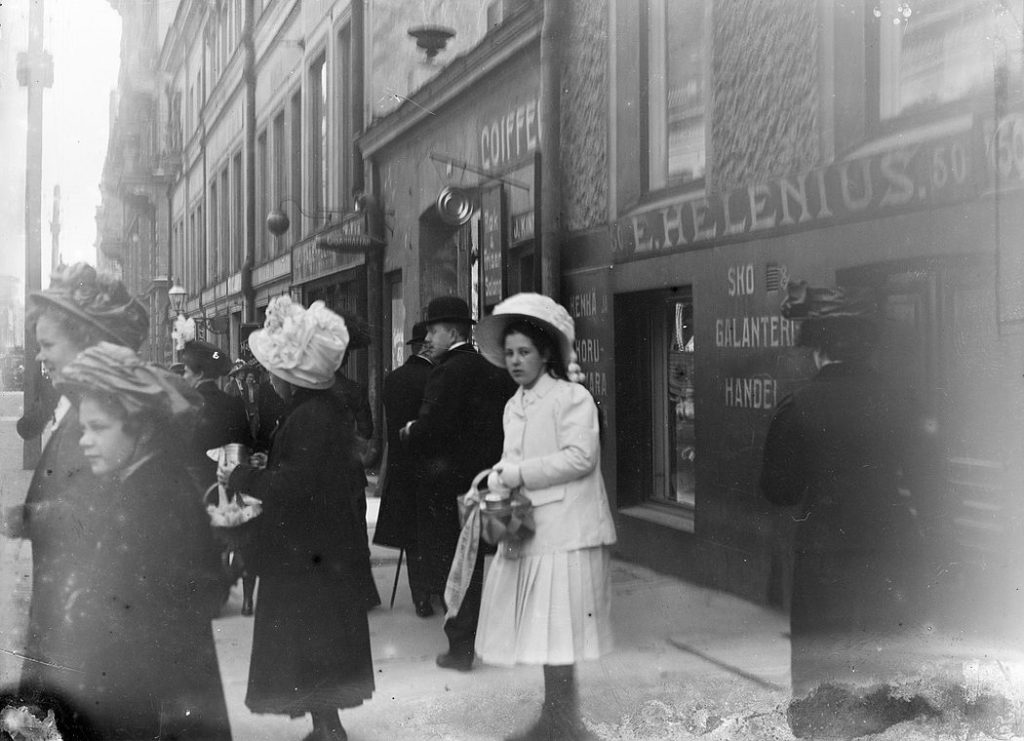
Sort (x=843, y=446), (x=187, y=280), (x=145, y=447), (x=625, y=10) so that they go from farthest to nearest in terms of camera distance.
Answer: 1. (x=625, y=10)
2. (x=187, y=280)
3. (x=843, y=446)
4. (x=145, y=447)

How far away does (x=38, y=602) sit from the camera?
363 centimetres

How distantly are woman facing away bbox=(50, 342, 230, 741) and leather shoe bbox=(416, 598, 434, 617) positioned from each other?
0.81 m

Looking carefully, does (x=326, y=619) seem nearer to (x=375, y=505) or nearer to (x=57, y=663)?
(x=375, y=505)

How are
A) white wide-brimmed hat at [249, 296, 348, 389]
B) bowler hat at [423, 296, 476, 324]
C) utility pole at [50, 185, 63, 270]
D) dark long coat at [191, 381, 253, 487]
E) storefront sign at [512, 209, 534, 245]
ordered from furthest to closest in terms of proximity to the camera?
storefront sign at [512, 209, 534, 245], bowler hat at [423, 296, 476, 324], utility pole at [50, 185, 63, 270], dark long coat at [191, 381, 253, 487], white wide-brimmed hat at [249, 296, 348, 389]

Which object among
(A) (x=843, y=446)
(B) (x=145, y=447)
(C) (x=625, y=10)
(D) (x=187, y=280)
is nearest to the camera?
(B) (x=145, y=447)

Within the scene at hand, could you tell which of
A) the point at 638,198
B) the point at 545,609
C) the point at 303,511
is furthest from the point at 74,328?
the point at 638,198

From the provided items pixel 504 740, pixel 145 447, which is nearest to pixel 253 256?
pixel 145 447

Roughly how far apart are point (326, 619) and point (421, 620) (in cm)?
63

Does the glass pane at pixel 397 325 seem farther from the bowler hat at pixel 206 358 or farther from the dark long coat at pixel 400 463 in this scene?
the bowler hat at pixel 206 358

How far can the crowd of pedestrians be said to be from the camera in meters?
3.48

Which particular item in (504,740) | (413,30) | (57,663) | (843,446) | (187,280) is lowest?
(504,740)

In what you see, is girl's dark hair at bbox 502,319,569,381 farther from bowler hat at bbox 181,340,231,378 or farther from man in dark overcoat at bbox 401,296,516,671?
bowler hat at bbox 181,340,231,378

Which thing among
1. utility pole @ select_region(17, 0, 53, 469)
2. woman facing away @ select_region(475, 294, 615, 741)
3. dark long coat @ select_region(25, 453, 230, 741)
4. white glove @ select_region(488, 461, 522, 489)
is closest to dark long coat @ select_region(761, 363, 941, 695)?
woman facing away @ select_region(475, 294, 615, 741)

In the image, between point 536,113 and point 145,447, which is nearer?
point 145,447
